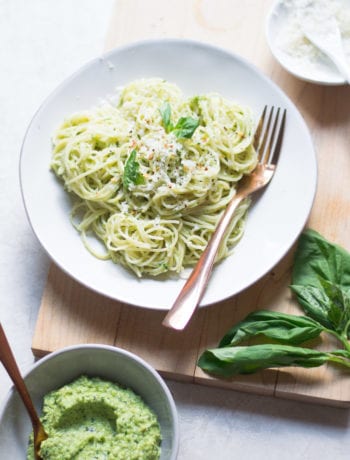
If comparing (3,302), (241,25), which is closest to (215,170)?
(241,25)

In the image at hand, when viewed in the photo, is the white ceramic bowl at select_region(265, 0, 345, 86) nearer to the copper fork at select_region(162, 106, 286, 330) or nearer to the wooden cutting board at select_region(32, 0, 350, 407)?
the wooden cutting board at select_region(32, 0, 350, 407)

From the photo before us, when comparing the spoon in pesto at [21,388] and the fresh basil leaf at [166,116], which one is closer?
the spoon in pesto at [21,388]

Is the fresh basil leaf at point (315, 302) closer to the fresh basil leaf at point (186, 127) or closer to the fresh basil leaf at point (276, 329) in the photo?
the fresh basil leaf at point (276, 329)

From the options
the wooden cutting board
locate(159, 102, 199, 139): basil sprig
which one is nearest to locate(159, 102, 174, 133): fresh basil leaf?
locate(159, 102, 199, 139): basil sprig

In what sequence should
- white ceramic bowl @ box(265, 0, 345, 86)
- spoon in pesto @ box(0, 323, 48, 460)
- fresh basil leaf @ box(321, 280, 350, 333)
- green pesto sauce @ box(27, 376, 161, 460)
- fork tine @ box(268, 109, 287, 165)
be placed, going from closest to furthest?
spoon in pesto @ box(0, 323, 48, 460) < green pesto sauce @ box(27, 376, 161, 460) < fresh basil leaf @ box(321, 280, 350, 333) < fork tine @ box(268, 109, 287, 165) < white ceramic bowl @ box(265, 0, 345, 86)

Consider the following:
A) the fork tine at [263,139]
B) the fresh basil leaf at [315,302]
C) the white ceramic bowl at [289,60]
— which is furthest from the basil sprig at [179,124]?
the fresh basil leaf at [315,302]

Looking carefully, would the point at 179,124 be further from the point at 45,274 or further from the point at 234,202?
the point at 45,274
